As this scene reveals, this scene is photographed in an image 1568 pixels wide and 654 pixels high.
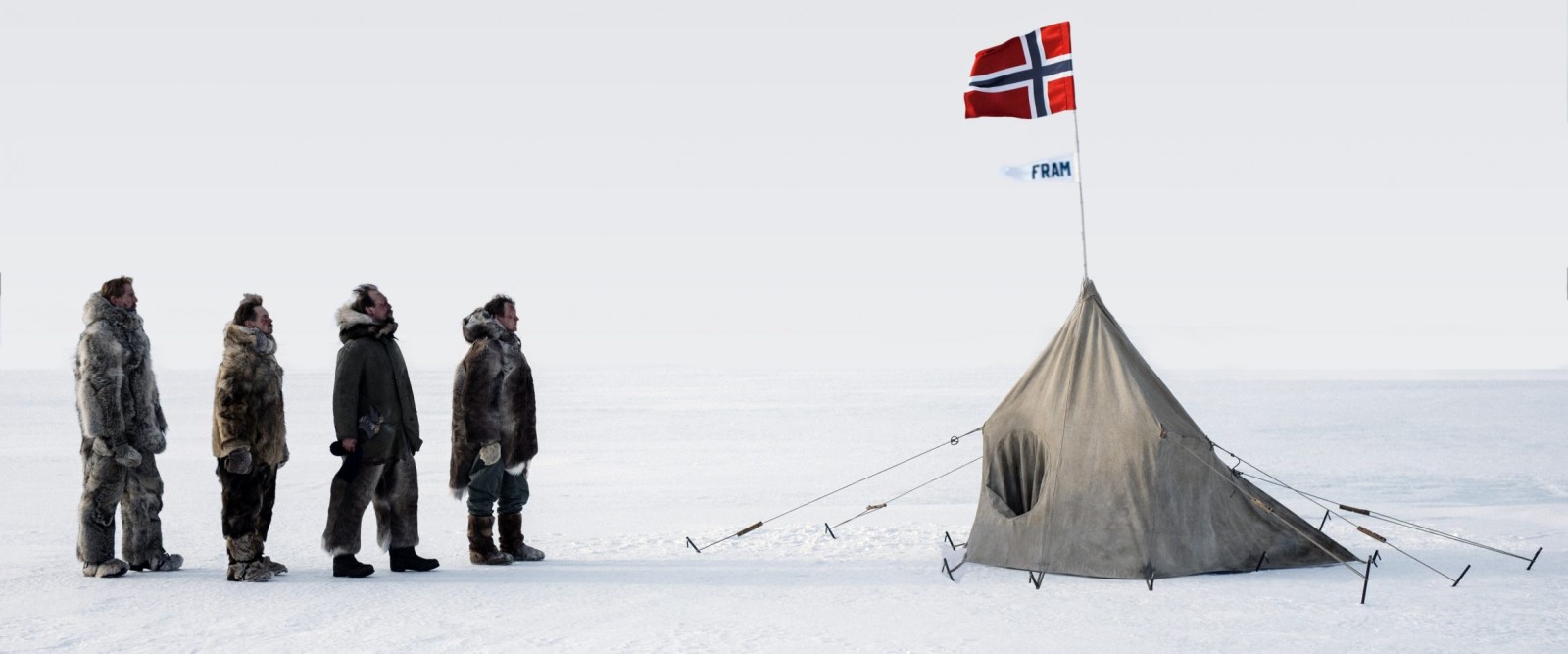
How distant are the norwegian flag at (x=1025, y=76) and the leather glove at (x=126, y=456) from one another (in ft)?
21.2

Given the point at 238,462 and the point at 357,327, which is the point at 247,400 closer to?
the point at 238,462

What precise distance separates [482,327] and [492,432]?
81cm

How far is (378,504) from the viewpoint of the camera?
8.60m

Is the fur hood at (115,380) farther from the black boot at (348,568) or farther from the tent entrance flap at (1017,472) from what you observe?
the tent entrance flap at (1017,472)

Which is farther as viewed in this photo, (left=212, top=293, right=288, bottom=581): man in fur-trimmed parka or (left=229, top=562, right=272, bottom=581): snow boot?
(left=229, top=562, right=272, bottom=581): snow boot

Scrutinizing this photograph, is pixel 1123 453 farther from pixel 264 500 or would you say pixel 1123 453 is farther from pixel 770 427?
pixel 770 427

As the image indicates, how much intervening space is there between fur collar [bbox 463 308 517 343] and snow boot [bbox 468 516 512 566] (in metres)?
1.37

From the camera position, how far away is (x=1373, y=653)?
20.0 feet

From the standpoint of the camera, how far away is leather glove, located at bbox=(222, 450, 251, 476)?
795cm

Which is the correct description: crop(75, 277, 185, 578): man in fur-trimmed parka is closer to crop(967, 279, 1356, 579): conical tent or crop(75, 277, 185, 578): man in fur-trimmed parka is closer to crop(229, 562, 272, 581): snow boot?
crop(229, 562, 272, 581): snow boot

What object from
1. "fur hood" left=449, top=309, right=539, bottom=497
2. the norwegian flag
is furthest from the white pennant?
"fur hood" left=449, top=309, right=539, bottom=497

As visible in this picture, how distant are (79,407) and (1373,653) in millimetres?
8072

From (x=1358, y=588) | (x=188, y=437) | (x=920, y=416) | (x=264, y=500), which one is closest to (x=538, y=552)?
(x=264, y=500)

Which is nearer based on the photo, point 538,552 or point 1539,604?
point 1539,604
